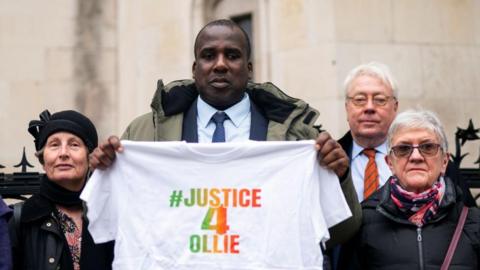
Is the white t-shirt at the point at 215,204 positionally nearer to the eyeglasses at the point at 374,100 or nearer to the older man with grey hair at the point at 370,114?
the older man with grey hair at the point at 370,114

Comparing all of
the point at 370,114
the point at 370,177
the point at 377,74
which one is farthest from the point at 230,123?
the point at 377,74

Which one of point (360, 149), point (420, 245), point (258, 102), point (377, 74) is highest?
point (377, 74)

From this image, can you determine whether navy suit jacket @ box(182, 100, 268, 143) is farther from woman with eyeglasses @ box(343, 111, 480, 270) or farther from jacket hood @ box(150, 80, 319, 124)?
woman with eyeglasses @ box(343, 111, 480, 270)

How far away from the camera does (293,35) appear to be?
952 cm

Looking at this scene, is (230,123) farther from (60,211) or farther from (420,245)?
(420,245)

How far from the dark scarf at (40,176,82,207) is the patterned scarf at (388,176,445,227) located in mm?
1799

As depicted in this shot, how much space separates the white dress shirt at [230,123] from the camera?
16.7 feet

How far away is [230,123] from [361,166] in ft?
4.44

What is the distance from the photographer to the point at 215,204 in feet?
15.7

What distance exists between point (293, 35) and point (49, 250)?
16.3 feet

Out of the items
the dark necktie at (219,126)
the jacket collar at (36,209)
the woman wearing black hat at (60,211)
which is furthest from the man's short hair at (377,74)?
the jacket collar at (36,209)

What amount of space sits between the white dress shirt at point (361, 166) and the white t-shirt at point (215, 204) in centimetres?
123

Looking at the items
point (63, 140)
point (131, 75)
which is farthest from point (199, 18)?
point (63, 140)

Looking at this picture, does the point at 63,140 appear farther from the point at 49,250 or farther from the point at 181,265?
the point at 181,265
